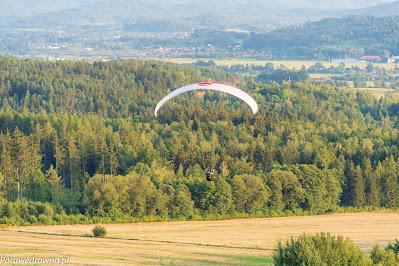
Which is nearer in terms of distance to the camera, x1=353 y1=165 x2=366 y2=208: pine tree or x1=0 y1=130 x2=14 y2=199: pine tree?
x1=353 y1=165 x2=366 y2=208: pine tree

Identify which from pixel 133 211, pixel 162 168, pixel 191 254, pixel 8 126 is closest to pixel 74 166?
pixel 162 168

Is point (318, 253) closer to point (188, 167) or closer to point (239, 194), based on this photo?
point (239, 194)

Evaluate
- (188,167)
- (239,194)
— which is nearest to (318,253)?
(239,194)

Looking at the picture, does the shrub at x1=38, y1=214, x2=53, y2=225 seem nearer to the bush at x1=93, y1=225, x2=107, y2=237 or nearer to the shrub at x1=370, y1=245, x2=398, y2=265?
the bush at x1=93, y1=225, x2=107, y2=237

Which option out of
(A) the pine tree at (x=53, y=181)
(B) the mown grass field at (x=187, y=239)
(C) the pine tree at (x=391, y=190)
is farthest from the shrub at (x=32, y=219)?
(C) the pine tree at (x=391, y=190)

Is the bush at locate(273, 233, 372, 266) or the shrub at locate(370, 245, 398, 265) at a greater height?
the bush at locate(273, 233, 372, 266)

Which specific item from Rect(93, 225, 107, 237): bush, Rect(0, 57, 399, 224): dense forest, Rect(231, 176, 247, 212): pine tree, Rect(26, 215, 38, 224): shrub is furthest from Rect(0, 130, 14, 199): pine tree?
Rect(231, 176, 247, 212): pine tree

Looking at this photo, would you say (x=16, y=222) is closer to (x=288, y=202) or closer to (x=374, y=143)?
(x=288, y=202)

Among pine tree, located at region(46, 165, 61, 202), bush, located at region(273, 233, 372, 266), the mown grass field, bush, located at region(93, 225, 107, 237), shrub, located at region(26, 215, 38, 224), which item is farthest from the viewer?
pine tree, located at region(46, 165, 61, 202)
